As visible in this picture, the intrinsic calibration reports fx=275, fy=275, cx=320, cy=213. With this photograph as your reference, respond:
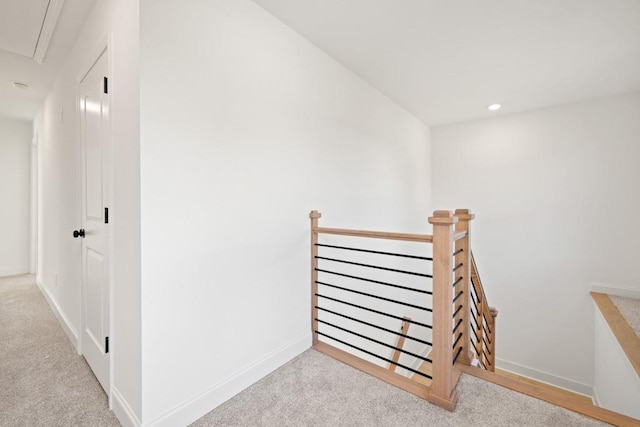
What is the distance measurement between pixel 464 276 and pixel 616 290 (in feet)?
8.89

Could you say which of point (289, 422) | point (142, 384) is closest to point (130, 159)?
point (142, 384)

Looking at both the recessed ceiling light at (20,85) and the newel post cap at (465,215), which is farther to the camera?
the recessed ceiling light at (20,85)

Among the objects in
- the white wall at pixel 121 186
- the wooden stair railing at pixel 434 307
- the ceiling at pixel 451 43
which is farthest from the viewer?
the ceiling at pixel 451 43

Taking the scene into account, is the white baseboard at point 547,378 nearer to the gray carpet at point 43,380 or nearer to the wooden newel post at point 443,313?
the wooden newel post at point 443,313

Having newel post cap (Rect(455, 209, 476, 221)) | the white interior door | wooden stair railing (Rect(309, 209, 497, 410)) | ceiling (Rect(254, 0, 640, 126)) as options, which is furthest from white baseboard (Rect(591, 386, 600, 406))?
the white interior door

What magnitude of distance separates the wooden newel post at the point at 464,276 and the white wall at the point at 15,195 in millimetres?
5882

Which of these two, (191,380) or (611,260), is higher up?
(611,260)

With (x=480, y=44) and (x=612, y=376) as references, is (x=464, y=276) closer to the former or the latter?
(x=480, y=44)

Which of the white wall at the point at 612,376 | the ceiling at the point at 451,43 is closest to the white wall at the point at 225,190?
the ceiling at the point at 451,43

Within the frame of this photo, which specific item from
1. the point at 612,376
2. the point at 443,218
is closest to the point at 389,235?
the point at 443,218

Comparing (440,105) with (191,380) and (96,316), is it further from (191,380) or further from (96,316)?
(96,316)

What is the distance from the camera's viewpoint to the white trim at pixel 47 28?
1662mm

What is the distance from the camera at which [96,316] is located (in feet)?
5.61

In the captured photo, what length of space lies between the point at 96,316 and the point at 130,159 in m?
1.10
